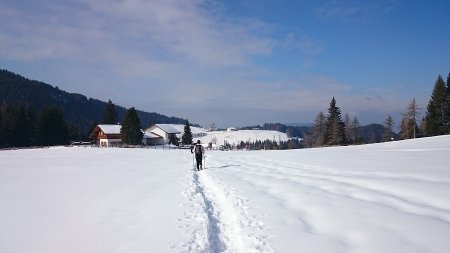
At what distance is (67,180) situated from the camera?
16.5 metres

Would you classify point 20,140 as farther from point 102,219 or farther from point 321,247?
point 321,247

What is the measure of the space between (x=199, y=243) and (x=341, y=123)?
193 feet

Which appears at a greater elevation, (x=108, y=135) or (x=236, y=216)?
(x=108, y=135)

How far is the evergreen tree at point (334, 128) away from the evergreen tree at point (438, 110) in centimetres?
1395

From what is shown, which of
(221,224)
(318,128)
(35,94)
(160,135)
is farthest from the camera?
(35,94)

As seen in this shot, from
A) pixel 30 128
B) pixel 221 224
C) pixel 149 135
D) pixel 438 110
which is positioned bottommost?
pixel 221 224

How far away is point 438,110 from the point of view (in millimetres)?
57344

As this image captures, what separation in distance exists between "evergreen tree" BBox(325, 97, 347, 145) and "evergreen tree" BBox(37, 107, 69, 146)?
56.4 metres

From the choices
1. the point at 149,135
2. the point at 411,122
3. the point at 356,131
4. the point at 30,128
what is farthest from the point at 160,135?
the point at 411,122

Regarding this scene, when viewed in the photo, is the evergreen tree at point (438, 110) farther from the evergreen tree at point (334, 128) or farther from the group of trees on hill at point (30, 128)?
the group of trees on hill at point (30, 128)

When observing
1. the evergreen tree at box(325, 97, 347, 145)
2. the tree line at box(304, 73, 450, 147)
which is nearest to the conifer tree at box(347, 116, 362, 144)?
the tree line at box(304, 73, 450, 147)

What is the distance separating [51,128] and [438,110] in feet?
246

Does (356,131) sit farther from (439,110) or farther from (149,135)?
(149,135)

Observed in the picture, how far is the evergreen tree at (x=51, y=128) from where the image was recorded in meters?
74.1
